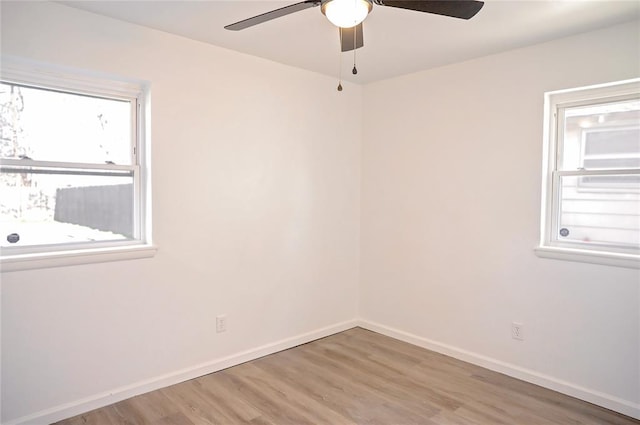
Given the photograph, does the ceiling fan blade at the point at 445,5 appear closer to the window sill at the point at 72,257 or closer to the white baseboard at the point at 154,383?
the window sill at the point at 72,257

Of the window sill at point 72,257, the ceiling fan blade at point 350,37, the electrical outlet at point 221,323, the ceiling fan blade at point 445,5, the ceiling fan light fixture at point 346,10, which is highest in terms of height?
the ceiling fan blade at point 350,37

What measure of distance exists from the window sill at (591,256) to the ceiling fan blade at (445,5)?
1.82 metres

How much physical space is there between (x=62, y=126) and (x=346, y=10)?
1.93 m

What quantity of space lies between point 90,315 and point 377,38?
257 cm

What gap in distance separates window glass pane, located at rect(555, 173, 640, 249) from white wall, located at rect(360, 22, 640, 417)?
0.21 m

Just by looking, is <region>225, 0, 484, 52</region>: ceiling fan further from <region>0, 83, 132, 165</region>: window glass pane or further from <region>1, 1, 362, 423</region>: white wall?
<region>0, 83, 132, 165</region>: window glass pane

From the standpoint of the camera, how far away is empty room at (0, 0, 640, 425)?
245 cm

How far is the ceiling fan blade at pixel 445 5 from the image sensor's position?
1731 millimetres

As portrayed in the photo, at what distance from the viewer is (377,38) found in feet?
9.32

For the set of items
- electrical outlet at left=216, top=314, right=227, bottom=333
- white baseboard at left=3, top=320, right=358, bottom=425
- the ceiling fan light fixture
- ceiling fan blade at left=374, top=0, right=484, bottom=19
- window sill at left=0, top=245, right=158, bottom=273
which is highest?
ceiling fan blade at left=374, top=0, right=484, bottom=19

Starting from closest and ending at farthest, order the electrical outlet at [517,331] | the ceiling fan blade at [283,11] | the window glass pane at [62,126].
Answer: the ceiling fan blade at [283,11]
the window glass pane at [62,126]
the electrical outlet at [517,331]

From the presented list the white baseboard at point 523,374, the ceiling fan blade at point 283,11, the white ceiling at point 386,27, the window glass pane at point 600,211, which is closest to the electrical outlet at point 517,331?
the white baseboard at point 523,374

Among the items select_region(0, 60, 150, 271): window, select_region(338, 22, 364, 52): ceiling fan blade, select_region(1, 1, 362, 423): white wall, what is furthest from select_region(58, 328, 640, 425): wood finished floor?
select_region(338, 22, 364, 52): ceiling fan blade

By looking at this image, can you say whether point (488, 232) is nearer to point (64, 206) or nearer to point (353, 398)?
point (353, 398)
